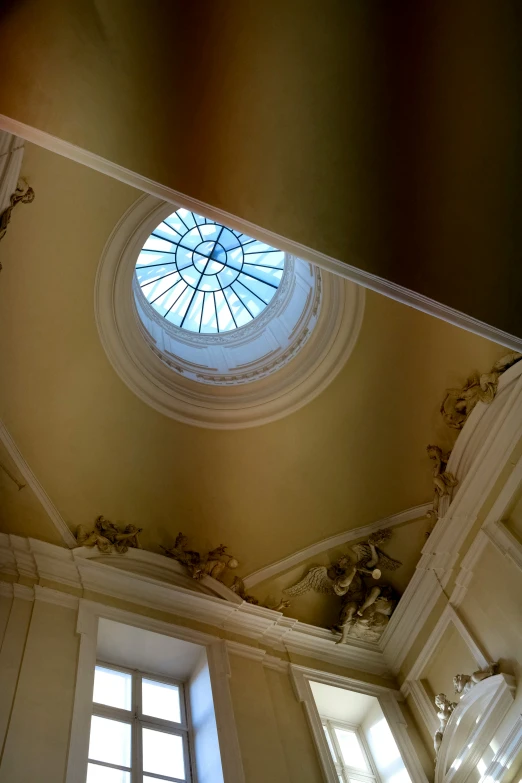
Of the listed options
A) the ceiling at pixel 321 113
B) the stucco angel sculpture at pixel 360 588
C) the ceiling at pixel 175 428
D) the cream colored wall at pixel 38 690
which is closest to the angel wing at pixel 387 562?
the stucco angel sculpture at pixel 360 588

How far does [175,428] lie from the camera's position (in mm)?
9766

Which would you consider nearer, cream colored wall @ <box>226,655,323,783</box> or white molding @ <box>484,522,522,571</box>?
cream colored wall @ <box>226,655,323,783</box>

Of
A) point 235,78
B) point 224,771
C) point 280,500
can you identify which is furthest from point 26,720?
point 235,78

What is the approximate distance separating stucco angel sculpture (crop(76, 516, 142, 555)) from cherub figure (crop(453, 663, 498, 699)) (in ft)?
14.3

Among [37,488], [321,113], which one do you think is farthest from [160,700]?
[321,113]

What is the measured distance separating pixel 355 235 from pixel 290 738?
612cm

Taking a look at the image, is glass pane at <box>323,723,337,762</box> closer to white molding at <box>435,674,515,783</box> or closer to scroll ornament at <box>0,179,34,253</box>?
white molding at <box>435,674,515,783</box>

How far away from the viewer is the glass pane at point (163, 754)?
690cm

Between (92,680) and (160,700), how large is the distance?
1158mm

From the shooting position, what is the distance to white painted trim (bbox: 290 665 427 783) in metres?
7.69

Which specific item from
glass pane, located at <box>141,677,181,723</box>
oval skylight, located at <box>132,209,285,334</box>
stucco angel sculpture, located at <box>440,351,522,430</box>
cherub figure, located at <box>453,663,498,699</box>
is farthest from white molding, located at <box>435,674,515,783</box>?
oval skylight, located at <box>132,209,285,334</box>

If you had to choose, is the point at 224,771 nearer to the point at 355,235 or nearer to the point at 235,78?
the point at 355,235

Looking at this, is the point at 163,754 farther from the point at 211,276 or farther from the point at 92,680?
the point at 211,276

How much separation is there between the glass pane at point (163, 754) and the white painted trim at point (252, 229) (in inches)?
216
